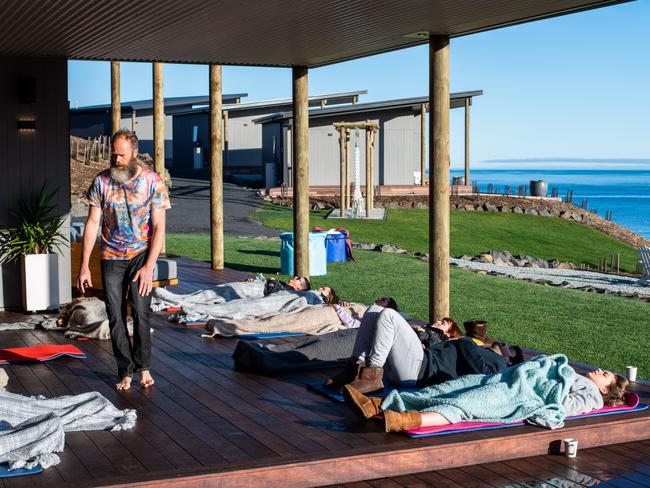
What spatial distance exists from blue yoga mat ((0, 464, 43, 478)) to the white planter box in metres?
5.22

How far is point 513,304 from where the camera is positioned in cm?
1188

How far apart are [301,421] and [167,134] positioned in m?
43.9

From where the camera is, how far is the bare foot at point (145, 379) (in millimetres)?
5879

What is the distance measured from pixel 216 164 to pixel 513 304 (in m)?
4.30

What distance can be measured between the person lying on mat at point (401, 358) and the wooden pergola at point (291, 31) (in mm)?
2637

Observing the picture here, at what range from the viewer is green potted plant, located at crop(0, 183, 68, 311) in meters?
9.23

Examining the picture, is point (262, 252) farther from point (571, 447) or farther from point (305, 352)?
point (571, 447)

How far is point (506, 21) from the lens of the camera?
304 inches

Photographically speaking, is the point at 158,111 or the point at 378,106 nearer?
the point at 158,111

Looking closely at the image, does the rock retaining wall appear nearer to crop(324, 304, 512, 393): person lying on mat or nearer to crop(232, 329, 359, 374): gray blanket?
crop(232, 329, 359, 374): gray blanket

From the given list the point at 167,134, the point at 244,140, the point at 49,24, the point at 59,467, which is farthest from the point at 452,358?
the point at 167,134

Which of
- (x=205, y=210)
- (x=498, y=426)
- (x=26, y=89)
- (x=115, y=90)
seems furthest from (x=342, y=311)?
(x=205, y=210)

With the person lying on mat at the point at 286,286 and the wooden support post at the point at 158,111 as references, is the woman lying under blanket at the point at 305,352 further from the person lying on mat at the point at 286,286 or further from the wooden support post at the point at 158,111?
the wooden support post at the point at 158,111

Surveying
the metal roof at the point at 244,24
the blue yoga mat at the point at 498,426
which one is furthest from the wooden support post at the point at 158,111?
the blue yoga mat at the point at 498,426
